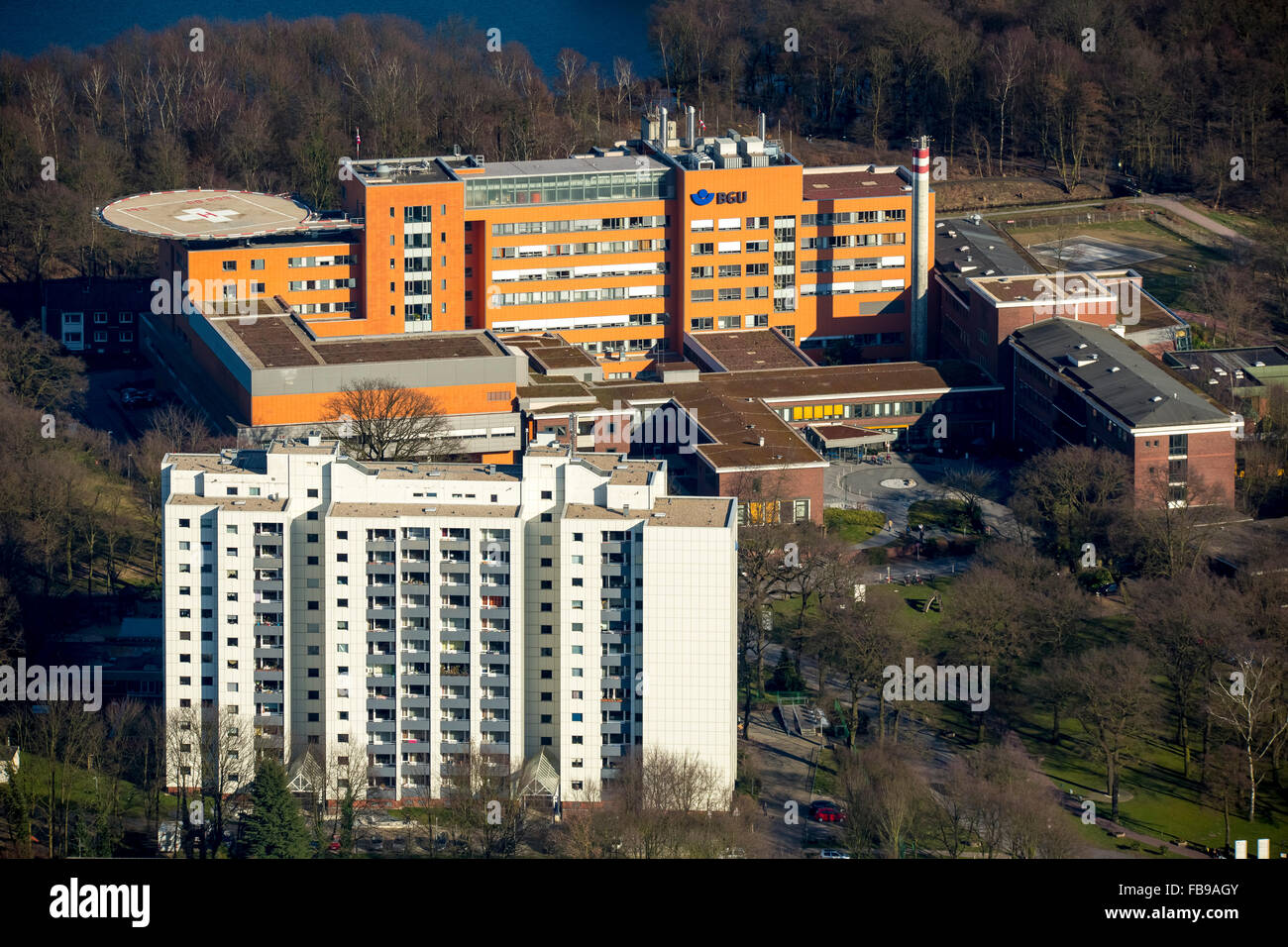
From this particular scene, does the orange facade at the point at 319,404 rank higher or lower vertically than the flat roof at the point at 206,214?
lower

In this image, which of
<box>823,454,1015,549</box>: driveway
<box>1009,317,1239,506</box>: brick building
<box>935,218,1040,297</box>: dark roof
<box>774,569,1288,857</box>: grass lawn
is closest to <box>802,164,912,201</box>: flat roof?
<box>935,218,1040,297</box>: dark roof

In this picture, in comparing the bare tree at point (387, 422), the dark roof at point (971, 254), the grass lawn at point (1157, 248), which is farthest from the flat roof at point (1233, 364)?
the bare tree at point (387, 422)

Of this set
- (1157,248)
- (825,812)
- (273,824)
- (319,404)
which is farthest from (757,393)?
(273,824)

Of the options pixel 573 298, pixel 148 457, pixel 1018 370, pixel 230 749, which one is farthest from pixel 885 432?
pixel 230 749

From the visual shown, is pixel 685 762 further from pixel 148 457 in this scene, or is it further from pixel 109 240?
pixel 109 240

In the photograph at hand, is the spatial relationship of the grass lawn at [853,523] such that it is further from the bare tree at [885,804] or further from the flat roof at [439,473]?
the bare tree at [885,804]

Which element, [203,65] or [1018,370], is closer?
[1018,370]

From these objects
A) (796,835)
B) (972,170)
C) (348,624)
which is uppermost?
(972,170)
